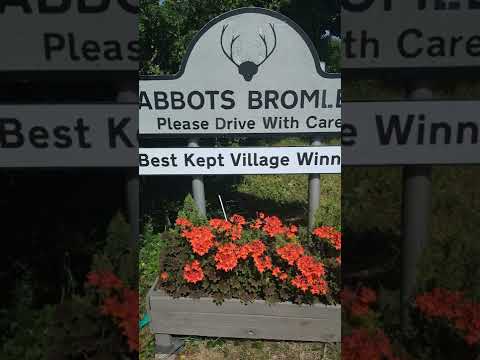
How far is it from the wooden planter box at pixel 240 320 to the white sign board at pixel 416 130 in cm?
121

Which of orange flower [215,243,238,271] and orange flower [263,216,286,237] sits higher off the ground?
orange flower [263,216,286,237]

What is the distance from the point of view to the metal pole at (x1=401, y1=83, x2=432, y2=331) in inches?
73.2

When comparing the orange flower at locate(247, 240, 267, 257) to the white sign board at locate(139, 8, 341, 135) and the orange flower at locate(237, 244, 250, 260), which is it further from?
the white sign board at locate(139, 8, 341, 135)

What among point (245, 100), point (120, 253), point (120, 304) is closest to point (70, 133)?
point (120, 253)

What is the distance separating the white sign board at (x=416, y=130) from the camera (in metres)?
1.62

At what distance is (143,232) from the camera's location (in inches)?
155

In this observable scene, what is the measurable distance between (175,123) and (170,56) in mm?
1019

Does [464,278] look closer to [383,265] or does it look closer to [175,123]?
[383,265]

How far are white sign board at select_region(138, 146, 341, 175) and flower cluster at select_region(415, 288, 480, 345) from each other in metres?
1.21

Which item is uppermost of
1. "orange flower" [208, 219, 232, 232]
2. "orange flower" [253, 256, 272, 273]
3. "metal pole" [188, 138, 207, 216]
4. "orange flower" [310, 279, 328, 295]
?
"metal pole" [188, 138, 207, 216]

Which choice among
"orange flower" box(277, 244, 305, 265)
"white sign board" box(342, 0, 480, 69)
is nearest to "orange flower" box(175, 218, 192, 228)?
"orange flower" box(277, 244, 305, 265)

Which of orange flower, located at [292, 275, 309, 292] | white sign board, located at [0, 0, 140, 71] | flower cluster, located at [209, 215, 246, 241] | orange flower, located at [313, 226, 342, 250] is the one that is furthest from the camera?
orange flower, located at [313, 226, 342, 250]

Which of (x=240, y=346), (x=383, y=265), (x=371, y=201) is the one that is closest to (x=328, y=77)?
(x=371, y=201)

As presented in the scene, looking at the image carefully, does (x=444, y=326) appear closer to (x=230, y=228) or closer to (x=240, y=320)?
(x=240, y=320)
